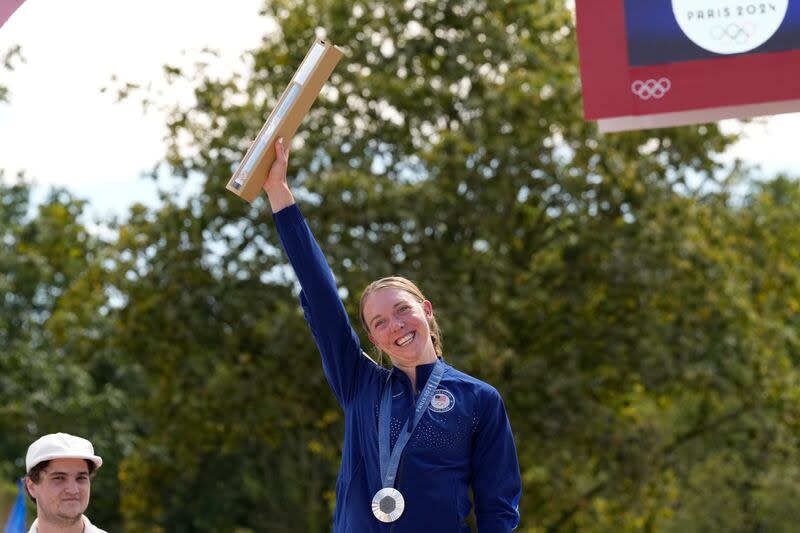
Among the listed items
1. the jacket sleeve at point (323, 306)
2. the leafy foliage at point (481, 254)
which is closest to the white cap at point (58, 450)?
the jacket sleeve at point (323, 306)

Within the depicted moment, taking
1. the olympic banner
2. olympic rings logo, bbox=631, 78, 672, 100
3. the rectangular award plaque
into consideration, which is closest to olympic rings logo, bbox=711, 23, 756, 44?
the olympic banner

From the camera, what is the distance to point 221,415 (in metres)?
14.2

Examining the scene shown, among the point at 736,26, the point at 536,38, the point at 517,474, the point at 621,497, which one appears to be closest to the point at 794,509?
the point at 621,497

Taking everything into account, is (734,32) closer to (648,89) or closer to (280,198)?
(648,89)

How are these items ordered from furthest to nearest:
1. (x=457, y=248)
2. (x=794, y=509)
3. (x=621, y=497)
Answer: (x=794, y=509)
(x=621, y=497)
(x=457, y=248)

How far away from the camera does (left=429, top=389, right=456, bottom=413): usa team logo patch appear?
11.7 ft

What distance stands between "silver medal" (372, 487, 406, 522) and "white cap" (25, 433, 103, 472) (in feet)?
3.40

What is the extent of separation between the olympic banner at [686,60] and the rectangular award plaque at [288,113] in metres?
2.07

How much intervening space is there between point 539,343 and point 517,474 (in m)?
10.7

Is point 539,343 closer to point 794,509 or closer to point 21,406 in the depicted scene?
point 21,406

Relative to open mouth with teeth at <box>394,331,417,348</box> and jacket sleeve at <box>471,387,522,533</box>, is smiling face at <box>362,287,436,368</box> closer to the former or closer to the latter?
open mouth with teeth at <box>394,331,417,348</box>

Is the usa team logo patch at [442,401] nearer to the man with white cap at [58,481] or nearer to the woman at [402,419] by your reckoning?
the woman at [402,419]

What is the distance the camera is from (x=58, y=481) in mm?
4145

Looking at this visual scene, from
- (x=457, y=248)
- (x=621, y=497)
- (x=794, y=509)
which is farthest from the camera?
(x=794, y=509)
